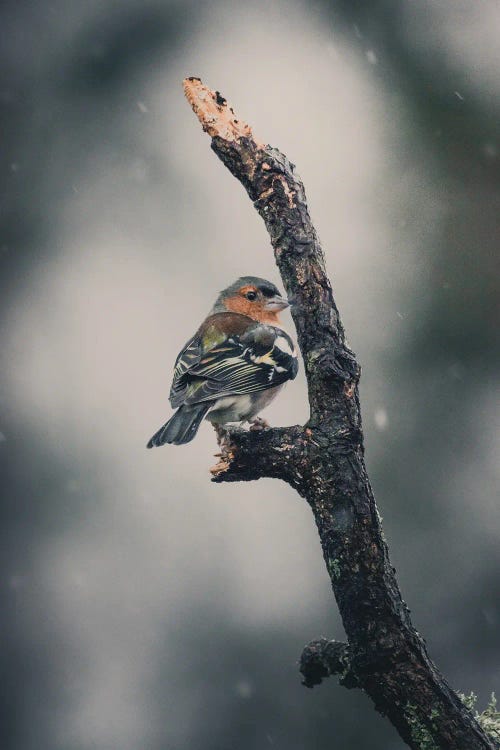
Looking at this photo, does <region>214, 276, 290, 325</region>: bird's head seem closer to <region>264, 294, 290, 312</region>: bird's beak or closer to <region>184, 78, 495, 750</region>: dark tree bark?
<region>264, 294, 290, 312</region>: bird's beak

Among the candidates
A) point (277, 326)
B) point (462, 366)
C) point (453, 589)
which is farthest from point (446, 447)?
point (277, 326)

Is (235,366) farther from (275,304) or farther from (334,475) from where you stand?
(334,475)

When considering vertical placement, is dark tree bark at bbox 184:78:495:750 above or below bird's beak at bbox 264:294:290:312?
below

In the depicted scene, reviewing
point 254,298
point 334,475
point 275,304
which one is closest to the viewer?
point 334,475

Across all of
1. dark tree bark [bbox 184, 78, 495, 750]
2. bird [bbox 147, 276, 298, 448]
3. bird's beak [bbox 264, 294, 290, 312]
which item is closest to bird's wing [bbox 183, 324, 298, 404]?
bird [bbox 147, 276, 298, 448]

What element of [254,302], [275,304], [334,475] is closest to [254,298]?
[254,302]

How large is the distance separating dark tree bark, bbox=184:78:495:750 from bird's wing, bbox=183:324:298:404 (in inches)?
27.9

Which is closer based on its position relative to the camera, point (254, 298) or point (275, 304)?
point (275, 304)

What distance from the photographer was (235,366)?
4223 mm

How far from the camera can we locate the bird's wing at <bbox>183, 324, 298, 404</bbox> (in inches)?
158

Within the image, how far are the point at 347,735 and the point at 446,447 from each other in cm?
248

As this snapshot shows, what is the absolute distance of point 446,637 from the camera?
7.88 meters

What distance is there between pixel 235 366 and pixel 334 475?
1.33m

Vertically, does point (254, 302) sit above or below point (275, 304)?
above
